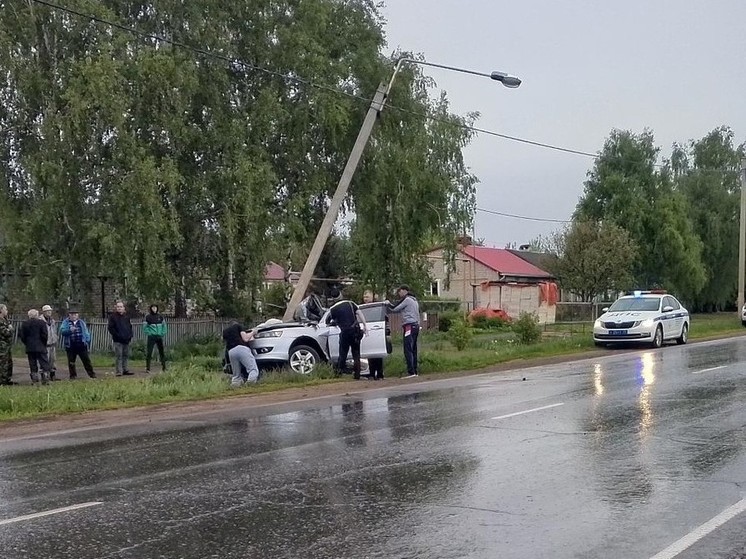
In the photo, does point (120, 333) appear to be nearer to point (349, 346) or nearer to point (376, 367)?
point (349, 346)

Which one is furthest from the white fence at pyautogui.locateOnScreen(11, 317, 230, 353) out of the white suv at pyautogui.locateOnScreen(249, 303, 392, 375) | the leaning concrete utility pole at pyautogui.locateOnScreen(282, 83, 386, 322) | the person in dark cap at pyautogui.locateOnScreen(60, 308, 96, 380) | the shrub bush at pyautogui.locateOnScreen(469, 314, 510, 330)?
the shrub bush at pyautogui.locateOnScreen(469, 314, 510, 330)

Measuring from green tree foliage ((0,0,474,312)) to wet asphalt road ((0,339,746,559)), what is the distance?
1530 cm

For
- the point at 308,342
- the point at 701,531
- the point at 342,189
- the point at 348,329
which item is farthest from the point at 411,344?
the point at 701,531

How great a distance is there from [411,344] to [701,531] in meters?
12.6

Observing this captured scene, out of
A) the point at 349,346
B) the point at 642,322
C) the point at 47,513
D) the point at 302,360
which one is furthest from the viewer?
the point at 642,322

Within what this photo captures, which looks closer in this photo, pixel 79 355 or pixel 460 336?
pixel 79 355

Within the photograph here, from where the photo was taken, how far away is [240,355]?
55.2 ft

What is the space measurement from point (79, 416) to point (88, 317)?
16.7 metres

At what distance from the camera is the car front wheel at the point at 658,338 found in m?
27.1

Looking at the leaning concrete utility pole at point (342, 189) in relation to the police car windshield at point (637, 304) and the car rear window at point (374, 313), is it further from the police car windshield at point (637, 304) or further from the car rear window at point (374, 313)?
the police car windshield at point (637, 304)

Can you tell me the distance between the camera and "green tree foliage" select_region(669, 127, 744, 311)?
59.9m

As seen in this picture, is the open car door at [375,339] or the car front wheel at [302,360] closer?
the car front wheel at [302,360]

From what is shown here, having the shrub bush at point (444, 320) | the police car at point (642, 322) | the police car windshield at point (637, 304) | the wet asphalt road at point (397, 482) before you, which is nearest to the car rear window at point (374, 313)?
the wet asphalt road at point (397, 482)

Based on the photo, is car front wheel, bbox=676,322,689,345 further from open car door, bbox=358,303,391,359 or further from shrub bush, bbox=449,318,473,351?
open car door, bbox=358,303,391,359
